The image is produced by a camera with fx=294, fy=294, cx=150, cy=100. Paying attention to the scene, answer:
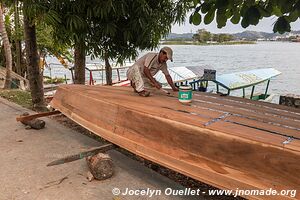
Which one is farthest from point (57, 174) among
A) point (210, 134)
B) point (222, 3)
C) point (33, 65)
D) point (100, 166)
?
point (33, 65)

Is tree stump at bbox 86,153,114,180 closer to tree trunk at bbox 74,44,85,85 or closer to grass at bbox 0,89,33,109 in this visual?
tree trunk at bbox 74,44,85,85

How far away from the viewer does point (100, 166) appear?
10.6ft

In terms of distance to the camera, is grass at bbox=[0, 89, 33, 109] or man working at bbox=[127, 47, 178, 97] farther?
grass at bbox=[0, 89, 33, 109]

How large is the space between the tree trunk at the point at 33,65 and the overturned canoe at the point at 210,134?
8.43 ft

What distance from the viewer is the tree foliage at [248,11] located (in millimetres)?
1731

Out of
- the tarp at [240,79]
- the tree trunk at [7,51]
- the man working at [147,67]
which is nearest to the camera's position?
the man working at [147,67]

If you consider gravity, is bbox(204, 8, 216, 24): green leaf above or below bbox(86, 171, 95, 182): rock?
above

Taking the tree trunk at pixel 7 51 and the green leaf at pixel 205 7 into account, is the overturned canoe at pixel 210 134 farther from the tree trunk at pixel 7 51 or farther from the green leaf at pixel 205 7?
the tree trunk at pixel 7 51

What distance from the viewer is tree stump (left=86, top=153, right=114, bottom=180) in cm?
322

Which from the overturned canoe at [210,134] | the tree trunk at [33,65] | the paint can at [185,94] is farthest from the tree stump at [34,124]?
the paint can at [185,94]

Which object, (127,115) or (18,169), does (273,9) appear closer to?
(127,115)

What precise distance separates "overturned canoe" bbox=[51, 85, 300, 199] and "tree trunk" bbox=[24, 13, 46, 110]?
2.57m

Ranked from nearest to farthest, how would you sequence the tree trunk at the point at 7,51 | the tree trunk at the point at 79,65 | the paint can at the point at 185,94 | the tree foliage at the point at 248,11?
the tree foliage at the point at 248,11 < the paint can at the point at 185,94 < the tree trunk at the point at 79,65 < the tree trunk at the point at 7,51

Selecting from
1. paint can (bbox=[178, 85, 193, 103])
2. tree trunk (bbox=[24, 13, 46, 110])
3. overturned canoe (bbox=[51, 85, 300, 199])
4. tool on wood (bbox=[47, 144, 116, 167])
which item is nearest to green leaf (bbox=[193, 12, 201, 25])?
overturned canoe (bbox=[51, 85, 300, 199])
